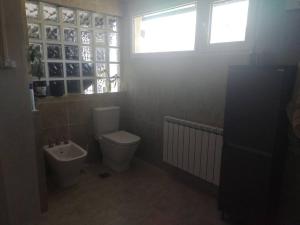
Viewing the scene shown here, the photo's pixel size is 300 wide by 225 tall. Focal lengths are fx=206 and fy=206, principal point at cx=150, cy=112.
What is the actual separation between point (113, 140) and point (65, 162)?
614mm

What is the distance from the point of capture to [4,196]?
63.8 inches

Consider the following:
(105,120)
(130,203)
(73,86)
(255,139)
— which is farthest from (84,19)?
(255,139)

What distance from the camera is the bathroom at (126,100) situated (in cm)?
159

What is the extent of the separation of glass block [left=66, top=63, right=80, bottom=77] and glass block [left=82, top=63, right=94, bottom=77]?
84 millimetres

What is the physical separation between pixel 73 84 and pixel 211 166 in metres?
1.97

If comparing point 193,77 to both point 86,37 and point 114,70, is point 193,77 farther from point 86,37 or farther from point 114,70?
A: point 86,37

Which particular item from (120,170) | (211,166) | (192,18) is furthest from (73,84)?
(211,166)

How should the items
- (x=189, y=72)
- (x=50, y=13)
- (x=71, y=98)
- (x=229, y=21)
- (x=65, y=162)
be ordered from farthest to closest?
(x=71, y=98) → (x=50, y=13) → (x=189, y=72) → (x=65, y=162) → (x=229, y=21)

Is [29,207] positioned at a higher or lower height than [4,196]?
lower

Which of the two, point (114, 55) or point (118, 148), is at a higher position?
point (114, 55)

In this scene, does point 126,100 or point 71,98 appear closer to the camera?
point 71,98

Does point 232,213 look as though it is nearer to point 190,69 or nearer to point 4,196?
point 190,69

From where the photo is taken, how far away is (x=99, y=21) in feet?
9.18

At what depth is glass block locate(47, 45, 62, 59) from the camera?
2.46 m
